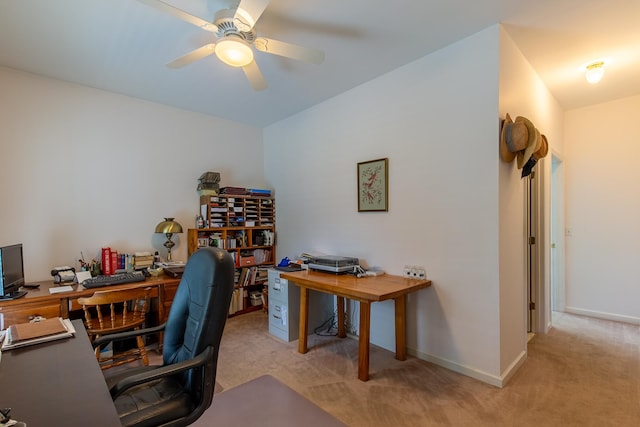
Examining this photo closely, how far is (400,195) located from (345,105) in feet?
4.05

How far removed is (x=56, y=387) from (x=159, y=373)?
299 mm

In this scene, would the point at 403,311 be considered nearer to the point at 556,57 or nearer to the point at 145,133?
the point at 556,57

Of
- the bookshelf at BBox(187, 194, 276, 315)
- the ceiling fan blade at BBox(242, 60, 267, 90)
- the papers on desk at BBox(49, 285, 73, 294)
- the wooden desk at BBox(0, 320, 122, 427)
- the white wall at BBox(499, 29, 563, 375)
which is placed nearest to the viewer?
the wooden desk at BBox(0, 320, 122, 427)

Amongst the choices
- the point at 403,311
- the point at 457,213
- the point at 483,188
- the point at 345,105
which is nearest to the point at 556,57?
the point at 483,188

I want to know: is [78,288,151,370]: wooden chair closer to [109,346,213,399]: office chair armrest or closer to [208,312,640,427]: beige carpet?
[208,312,640,427]: beige carpet

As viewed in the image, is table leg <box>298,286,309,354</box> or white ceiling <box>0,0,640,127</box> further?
table leg <box>298,286,309,354</box>

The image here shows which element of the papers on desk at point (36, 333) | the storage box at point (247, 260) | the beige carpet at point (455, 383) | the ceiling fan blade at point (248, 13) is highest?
the ceiling fan blade at point (248, 13)

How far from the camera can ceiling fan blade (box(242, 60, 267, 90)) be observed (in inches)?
84.5

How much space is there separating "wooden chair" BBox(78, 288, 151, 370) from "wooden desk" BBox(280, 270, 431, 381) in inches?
50.4

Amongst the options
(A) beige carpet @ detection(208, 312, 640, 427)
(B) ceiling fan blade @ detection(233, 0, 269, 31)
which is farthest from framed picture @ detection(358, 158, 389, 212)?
(B) ceiling fan blade @ detection(233, 0, 269, 31)

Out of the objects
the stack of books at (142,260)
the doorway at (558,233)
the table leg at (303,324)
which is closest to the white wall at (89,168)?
the stack of books at (142,260)

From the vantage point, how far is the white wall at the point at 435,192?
2264mm

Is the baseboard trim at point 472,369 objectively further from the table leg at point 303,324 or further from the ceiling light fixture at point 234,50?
the ceiling light fixture at point 234,50

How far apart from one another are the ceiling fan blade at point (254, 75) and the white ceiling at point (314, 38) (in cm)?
32
